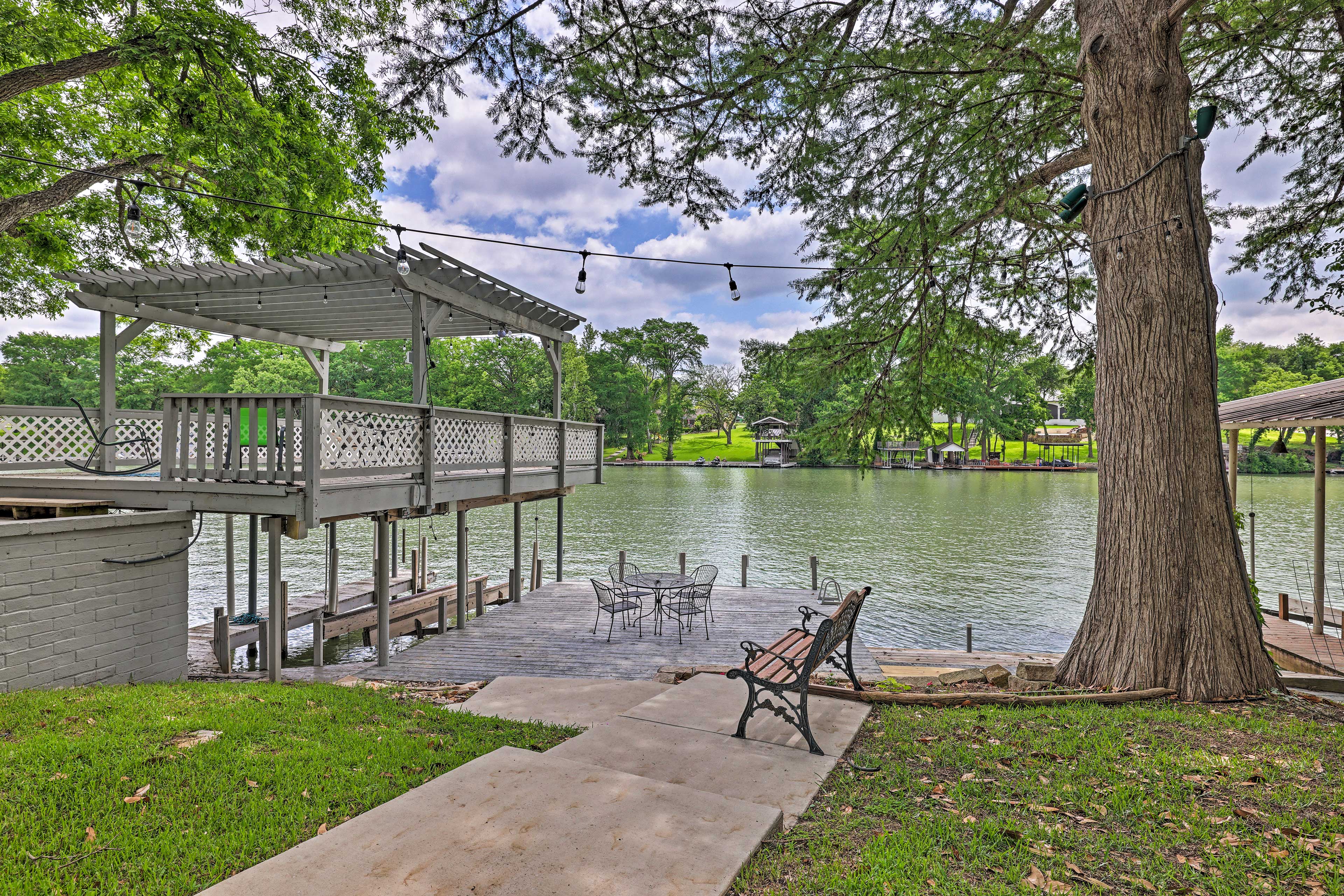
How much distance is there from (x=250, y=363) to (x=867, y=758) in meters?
63.7

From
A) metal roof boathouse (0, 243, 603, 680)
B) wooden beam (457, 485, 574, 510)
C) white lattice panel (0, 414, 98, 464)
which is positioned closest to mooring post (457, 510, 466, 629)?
metal roof boathouse (0, 243, 603, 680)

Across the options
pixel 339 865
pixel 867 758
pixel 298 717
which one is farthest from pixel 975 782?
pixel 298 717

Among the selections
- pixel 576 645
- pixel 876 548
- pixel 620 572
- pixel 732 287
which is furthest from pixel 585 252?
pixel 876 548

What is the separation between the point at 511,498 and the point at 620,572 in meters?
2.70

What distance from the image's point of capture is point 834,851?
2.71m

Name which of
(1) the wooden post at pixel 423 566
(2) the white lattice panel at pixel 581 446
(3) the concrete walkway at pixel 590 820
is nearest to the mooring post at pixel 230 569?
(1) the wooden post at pixel 423 566

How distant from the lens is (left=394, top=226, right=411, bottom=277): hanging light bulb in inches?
271

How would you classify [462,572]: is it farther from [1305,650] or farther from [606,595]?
[1305,650]

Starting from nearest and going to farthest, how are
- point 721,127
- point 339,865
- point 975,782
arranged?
point 339,865 → point 975,782 → point 721,127

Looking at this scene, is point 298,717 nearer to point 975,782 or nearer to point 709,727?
point 709,727

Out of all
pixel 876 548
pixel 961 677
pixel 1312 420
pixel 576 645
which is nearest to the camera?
pixel 961 677

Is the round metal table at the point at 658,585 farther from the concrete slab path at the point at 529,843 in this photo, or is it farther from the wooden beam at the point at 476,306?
the concrete slab path at the point at 529,843

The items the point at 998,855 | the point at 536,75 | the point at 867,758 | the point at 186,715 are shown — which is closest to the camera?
the point at 998,855

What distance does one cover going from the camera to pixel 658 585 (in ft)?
32.1
